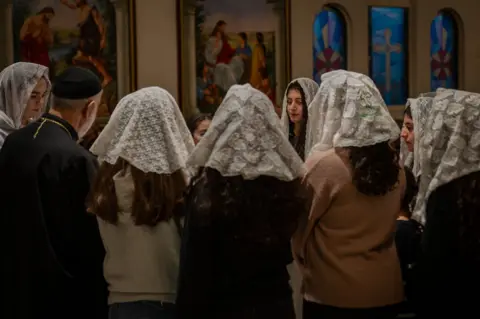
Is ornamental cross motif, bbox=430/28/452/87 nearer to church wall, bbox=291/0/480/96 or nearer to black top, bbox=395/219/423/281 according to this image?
church wall, bbox=291/0/480/96

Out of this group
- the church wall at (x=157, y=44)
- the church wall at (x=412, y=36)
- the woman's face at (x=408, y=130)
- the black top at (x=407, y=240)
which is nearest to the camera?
the black top at (x=407, y=240)

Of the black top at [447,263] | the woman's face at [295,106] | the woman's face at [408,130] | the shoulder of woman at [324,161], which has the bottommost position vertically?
the black top at [447,263]

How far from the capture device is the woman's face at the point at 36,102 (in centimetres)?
485

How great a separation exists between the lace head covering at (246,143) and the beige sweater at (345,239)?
0.25m

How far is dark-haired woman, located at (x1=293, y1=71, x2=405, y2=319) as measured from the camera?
3076mm

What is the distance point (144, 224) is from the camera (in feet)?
9.62

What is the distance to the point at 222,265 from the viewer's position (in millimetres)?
2797

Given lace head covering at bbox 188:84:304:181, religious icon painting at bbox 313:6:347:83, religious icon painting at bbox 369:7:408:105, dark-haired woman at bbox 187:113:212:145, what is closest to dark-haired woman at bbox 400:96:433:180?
lace head covering at bbox 188:84:304:181

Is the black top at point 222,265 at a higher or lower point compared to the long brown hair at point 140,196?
lower

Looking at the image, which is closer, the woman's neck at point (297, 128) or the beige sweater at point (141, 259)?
the beige sweater at point (141, 259)

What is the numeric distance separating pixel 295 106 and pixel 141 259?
11.7ft

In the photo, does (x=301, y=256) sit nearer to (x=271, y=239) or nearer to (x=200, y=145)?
(x=271, y=239)

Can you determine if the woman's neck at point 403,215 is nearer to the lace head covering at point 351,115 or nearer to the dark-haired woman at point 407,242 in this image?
the dark-haired woman at point 407,242

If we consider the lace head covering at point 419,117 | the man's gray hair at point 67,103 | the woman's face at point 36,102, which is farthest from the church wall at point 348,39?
the lace head covering at point 419,117
